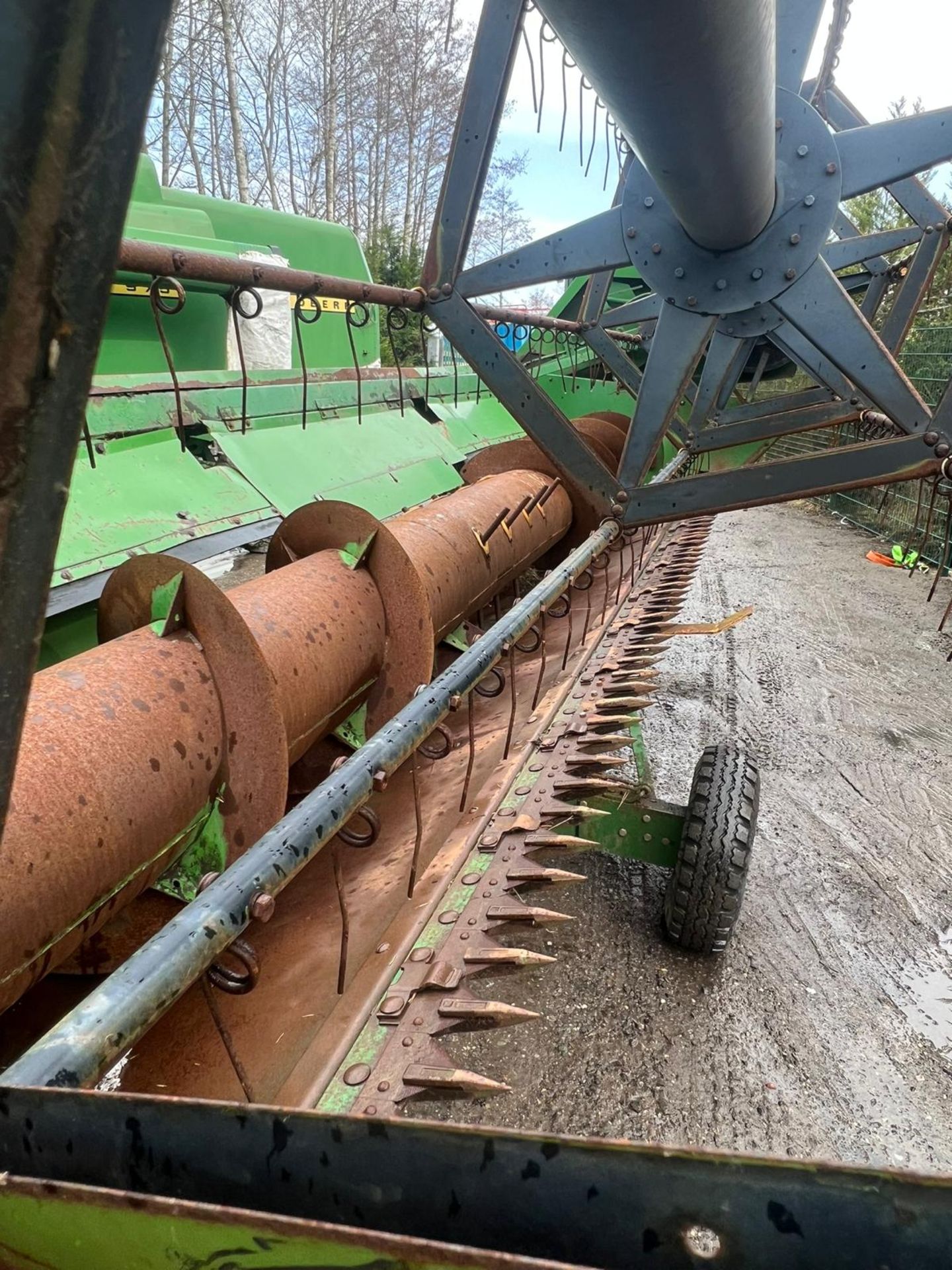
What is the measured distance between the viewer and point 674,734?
393cm

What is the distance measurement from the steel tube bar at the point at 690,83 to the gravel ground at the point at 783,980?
213cm

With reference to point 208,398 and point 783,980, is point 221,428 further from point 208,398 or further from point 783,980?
point 783,980

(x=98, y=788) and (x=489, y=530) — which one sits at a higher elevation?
(x=489, y=530)

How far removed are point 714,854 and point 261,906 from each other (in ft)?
5.01

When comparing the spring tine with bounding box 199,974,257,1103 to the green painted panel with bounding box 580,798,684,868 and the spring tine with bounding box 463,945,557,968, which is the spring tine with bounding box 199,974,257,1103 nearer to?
the spring tine with bounding box 463,945,557,968

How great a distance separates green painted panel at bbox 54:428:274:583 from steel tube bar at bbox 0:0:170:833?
2.08m

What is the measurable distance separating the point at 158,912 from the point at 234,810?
302 mm

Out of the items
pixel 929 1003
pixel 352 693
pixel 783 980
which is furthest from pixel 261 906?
pixel 929 1003

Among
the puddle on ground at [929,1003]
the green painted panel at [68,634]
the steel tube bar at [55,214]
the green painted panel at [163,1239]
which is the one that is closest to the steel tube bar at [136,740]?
the green painted panel at [163,1239]

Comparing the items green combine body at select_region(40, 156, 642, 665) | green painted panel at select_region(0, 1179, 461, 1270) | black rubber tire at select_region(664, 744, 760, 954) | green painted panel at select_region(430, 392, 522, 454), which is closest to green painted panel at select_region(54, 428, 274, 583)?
green combine body at select_region(40, 156, 642, 665)

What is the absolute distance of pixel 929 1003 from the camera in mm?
2352

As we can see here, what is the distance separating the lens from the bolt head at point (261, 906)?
3.42 ft

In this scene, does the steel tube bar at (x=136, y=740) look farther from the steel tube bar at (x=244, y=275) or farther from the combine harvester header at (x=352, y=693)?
the steel tube bar at (x=244, y=275)

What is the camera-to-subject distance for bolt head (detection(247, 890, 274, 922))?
1042mm
